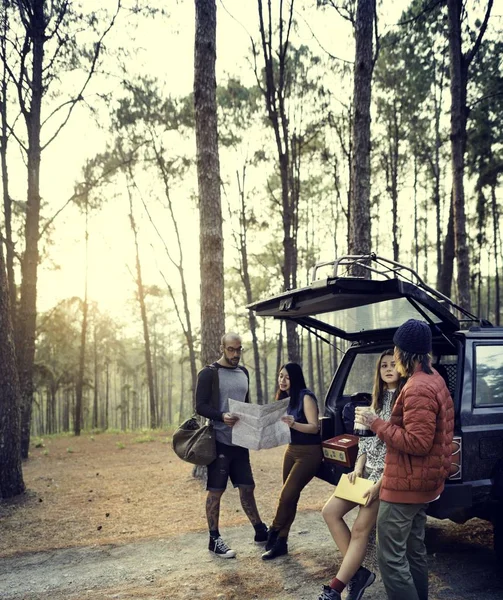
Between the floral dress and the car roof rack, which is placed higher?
the car roof rack

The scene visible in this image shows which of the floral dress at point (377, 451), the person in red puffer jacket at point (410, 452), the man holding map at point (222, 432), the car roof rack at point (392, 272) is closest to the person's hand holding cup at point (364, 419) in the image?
the person in red puffer jacket at point (410, 452)

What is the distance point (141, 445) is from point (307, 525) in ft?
34.8

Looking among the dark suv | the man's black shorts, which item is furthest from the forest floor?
the dark suv

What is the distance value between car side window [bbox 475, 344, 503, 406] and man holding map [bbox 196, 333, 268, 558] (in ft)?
7.08

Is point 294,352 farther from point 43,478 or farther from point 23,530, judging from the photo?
point 23,530

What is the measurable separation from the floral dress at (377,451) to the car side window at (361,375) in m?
1.69

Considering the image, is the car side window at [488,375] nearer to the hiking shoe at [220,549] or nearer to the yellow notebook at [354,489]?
the yellow notebook at [354,489]

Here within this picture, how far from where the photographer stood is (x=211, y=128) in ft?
27.8

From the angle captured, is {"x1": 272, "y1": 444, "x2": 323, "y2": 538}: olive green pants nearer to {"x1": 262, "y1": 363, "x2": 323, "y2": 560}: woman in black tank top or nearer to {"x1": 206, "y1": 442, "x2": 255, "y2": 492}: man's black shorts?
{"x1": 262, "y1": 363, "x2": 323, "y2": 560}: woman in black tank top

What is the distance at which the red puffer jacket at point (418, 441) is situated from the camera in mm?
2975

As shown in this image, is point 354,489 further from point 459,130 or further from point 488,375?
point 459,130

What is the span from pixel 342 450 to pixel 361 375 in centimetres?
142

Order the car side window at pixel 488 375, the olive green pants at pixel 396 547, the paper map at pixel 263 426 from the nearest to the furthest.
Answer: the olive green pants at pixel 396 547
the car side window at pixel 488 375
the paper map at pixel 263 426

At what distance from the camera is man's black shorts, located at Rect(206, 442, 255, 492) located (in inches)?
202
